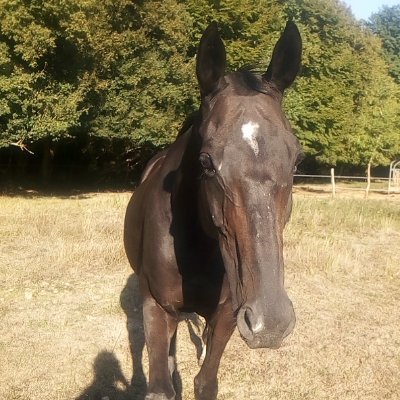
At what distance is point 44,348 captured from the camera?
14.6ft

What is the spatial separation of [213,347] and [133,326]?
2.22 meters

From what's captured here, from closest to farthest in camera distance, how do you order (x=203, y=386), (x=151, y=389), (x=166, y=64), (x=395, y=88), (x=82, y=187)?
(x=151, y=389)
(x=203, y=386)
(x=166, y=64)
(x=82, y=187)
(x=395, y=88)

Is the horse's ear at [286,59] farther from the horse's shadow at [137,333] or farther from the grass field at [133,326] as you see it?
the grass field at [133,326]

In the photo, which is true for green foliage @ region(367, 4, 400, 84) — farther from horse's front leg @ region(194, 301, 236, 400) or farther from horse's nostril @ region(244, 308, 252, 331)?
horse's nostril @ region(244, 308, 252, 331)

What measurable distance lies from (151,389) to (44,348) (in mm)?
2104

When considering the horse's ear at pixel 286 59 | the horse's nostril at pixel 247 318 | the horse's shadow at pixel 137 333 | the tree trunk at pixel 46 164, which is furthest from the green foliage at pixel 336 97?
the horse's nostril at pixel 247 318

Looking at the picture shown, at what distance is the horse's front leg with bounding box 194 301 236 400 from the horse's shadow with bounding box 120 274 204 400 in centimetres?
73

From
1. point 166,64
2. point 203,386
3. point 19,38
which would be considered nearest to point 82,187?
point 166,64

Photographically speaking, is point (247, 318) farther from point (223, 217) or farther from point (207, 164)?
point (207, 164)

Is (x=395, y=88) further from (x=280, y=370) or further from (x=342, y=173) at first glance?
(x=280, y=370)

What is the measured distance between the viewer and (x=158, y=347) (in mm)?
2832

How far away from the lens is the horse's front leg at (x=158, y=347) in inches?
107

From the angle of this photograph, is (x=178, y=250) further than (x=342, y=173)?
No

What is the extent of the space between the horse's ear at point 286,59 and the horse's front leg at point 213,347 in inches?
54.7
